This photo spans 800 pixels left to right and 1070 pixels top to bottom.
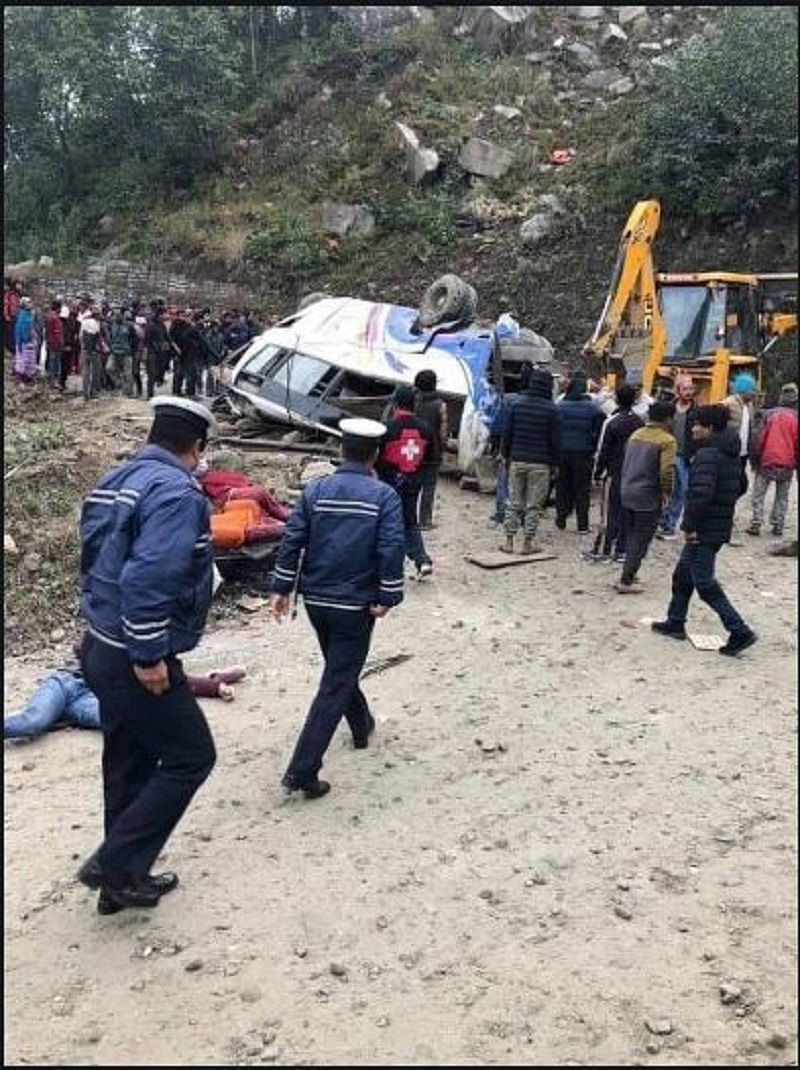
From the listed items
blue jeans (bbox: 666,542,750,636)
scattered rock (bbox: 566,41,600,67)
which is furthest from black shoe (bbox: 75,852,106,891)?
scattered rock (bbox: 566,41,600,67)

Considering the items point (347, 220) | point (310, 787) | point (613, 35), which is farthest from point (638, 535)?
point (613, 35)

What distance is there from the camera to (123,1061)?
2.81 metres

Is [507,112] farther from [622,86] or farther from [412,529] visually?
[412,529]

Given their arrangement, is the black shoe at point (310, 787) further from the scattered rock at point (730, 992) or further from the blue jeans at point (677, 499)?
the blue jeans at point (677, 499)

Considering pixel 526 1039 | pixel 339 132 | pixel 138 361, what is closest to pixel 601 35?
pixel 339 132

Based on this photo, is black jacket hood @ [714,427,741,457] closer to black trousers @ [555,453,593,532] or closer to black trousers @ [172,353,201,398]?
black trousers @ [555,453,593,532]

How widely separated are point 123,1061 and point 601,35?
96.1 ft

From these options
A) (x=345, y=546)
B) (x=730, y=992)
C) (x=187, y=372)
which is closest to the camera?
(x=730, y=992)

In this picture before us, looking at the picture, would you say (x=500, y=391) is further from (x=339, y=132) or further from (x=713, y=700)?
(x=339, y=132)

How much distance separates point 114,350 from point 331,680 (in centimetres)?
1225

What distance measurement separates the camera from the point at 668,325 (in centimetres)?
1254

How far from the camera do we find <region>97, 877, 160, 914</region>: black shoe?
350 cm

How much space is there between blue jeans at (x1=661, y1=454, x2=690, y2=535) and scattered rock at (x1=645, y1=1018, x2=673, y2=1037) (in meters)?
6.31

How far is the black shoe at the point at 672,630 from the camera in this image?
6.53m
